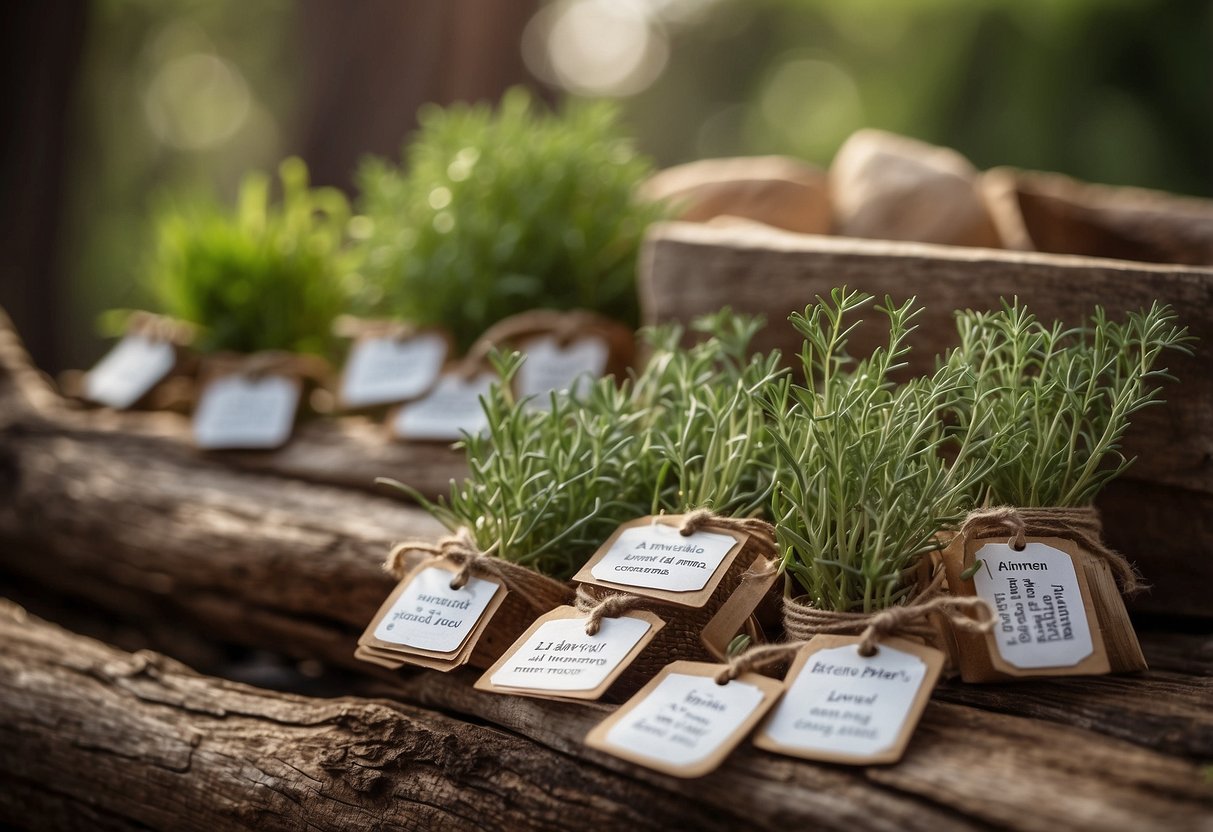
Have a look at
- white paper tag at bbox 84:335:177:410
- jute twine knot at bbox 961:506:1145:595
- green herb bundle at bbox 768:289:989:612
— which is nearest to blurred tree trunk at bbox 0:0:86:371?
white paper tag at bbox 84:335:177:410

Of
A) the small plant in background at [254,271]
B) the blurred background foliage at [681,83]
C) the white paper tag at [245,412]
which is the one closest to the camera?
the white paper tag at [245,412]

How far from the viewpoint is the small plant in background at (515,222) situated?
64.6 inches

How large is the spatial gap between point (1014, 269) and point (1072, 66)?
4933 mm

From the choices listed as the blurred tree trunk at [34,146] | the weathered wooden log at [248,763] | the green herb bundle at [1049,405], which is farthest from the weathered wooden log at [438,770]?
the blurred tree trunk at [34,146]

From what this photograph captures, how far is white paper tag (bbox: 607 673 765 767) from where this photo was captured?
0.75 meters

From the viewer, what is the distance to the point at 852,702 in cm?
77

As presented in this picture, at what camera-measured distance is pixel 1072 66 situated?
530 cm

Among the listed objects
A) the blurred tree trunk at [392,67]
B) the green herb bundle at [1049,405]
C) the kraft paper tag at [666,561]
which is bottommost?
the kraft paper tag at [666,561]

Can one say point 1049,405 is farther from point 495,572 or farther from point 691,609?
point 495,572

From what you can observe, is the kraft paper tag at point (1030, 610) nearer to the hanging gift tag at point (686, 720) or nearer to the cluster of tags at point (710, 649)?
the cluster of tags at point (710, 649)

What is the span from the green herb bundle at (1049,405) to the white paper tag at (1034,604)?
3.3 inches

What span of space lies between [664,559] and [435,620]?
0.24 meters

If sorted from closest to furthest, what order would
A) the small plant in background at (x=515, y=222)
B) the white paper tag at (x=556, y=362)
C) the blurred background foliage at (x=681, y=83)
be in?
the white paper tag at (x=556, y=362)
the small plant in background at (x=515, y=222)
the blurred background foliage at (x=681, y=83)

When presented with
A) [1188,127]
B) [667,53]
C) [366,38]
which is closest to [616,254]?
[366,38]
